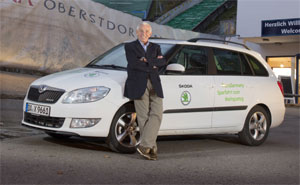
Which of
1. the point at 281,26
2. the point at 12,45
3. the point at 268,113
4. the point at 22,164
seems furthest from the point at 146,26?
the point at 281,26

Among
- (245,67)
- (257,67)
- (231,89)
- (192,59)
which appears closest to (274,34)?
(257,67)

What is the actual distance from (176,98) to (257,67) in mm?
2110

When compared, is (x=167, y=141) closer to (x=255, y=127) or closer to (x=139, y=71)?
(x=255, y=127)

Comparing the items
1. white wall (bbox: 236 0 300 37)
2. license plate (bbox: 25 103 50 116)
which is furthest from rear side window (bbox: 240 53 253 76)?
white wall (bbox: 236 0 300 37)

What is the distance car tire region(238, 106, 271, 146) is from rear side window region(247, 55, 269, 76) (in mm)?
625

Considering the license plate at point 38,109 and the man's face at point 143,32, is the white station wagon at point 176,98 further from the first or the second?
the man's face at point 143,32

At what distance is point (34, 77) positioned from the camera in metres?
11.2

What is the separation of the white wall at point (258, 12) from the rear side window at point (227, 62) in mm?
14381

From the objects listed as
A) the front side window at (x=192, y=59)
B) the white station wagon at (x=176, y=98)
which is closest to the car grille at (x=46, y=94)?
the white station wagon at (x=176, y=98)

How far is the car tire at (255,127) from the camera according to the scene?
765 cm

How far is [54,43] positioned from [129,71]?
5.88m

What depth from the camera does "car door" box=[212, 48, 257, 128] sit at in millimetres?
7234

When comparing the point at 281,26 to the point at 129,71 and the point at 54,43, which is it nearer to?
the point at 54,43

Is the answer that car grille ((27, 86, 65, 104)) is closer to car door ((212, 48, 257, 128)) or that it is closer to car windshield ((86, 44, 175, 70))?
car windshield ((86, 44, 175, 70))
